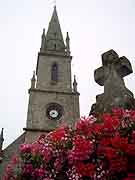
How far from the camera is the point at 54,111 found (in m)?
25.9

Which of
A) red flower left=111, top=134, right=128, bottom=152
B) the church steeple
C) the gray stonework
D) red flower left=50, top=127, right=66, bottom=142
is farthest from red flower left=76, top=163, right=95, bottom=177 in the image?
the church steeple

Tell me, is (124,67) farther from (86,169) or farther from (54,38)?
(54,38)

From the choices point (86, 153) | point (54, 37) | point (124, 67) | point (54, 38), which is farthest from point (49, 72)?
point (86, 153)

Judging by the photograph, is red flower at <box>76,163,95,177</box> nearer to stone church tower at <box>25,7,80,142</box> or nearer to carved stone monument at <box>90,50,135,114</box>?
carved stone monument at <box>90,50,135,114</box>

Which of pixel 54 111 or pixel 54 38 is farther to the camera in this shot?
pixel 54 38

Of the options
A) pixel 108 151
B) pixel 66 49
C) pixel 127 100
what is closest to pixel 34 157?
→ pixel 108 151

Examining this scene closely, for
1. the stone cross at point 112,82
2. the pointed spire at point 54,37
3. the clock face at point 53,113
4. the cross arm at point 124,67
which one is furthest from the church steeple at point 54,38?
the cross arm at point 124,67

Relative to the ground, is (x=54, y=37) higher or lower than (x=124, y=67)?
higher

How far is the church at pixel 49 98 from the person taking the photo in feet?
81.0

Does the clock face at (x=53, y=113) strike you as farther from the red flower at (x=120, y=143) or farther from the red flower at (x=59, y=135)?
the red flower at (x=120, y=143)

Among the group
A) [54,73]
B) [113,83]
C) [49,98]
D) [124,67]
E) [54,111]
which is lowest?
[113,83]

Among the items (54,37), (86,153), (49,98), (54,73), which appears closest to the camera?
(86,153)

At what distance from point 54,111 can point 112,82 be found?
20.2 metres

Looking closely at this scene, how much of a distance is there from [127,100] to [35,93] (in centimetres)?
2193
